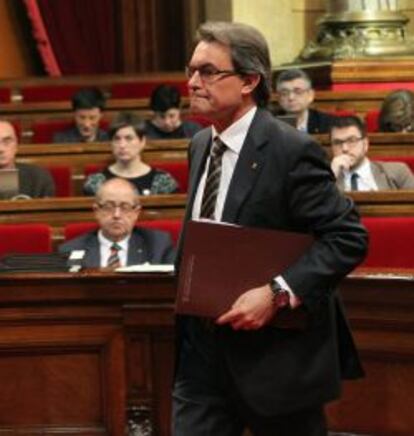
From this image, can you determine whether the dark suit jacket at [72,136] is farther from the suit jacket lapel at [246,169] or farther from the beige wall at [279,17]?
the suit jacket lapel at [246,169]

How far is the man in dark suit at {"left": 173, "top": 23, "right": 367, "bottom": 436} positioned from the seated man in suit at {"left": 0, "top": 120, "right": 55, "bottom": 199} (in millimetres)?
3763

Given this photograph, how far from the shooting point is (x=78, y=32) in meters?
12.7

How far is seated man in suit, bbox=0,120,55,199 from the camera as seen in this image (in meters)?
6.55

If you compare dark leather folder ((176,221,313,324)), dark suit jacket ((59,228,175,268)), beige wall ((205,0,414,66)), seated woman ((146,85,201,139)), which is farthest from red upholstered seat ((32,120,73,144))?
dark leather folder ((176,221,313,324))

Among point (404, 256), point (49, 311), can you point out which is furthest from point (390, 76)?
point (49, 311)

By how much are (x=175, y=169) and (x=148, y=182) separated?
0.24m

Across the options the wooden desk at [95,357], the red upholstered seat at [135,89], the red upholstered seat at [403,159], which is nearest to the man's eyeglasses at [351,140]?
the red upholstered seat at [403,159]

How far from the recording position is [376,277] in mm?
3678

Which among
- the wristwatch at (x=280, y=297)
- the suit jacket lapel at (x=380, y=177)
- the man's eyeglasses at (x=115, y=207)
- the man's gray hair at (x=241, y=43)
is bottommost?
the suit jacket lapel at (x=380, y=177)

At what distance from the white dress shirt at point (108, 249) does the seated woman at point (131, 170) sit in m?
1.38

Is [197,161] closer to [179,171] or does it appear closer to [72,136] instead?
[179,171]

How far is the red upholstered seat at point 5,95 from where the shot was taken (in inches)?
407

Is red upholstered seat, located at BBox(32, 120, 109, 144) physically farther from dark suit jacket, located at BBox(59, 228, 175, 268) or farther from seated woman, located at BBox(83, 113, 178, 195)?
dark suit jacket, located at BBox(59, 228, 175, 268)

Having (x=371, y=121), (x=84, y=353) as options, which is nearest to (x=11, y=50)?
(x=371, y=121)
